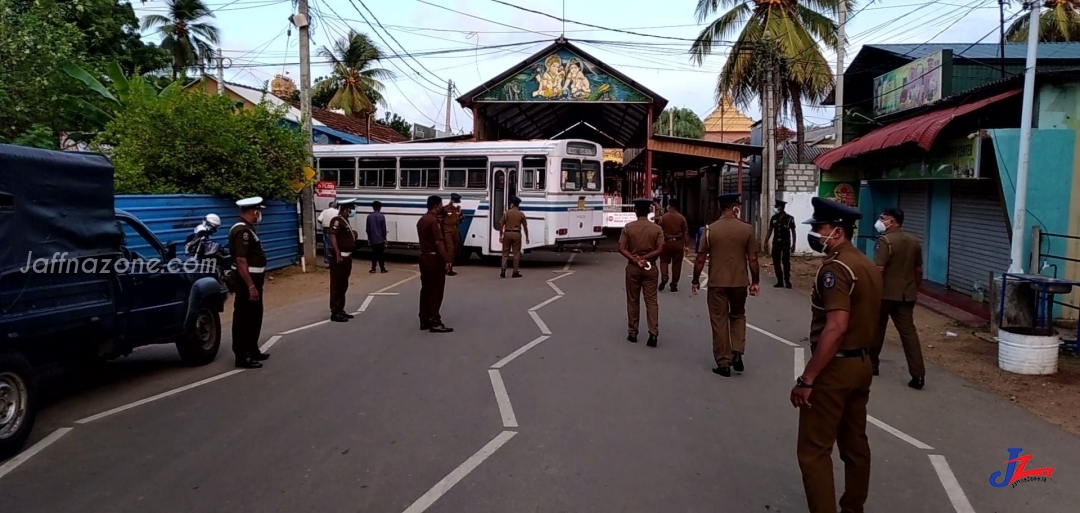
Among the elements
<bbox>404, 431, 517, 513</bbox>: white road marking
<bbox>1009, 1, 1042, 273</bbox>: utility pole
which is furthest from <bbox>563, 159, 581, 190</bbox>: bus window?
<bbox>404, 431, 517, 513</bbox>: white road marking

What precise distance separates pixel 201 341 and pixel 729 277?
18.7ft

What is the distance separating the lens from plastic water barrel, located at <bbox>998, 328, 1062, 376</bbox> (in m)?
8.64

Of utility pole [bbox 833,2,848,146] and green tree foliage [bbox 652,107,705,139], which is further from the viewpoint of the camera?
green tree foliage [bbox 652,107,705,139]

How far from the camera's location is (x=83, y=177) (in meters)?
7.02

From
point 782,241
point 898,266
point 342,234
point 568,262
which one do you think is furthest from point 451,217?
point 898,266

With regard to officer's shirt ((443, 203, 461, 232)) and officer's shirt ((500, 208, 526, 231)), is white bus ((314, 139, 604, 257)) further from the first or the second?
officer's shirt ((500, 208, 526, 231))

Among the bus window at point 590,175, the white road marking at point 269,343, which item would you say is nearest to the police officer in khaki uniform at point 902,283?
the white road marking at point 269,343

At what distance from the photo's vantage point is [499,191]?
63.4 feet

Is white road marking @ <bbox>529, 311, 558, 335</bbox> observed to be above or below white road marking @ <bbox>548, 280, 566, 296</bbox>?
above

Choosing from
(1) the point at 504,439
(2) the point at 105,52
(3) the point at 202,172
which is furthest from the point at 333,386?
(2) the point at 105,52

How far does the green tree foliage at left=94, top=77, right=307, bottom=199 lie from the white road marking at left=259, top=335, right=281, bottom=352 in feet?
20.2

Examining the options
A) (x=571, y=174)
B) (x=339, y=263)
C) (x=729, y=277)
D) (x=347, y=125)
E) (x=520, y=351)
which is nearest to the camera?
(x=729, y=277)

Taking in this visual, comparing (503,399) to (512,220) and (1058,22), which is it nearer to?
(512,220)

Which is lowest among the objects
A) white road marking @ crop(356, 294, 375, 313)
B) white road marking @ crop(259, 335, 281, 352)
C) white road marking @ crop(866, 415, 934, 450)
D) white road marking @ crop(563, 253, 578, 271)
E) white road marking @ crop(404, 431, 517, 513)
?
white road marking @ crop(563, 253, 578, 271)
